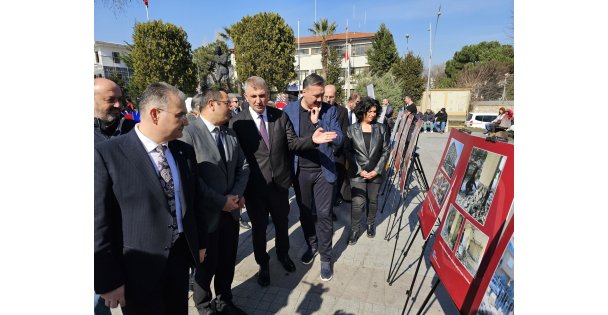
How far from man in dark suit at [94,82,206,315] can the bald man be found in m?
0.86

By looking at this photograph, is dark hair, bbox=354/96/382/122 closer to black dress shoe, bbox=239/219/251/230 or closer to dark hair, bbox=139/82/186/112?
black dress shoe, bbox=239/219/251/230

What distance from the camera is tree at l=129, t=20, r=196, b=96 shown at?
86.8 feet

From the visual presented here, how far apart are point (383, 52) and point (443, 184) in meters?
38.0

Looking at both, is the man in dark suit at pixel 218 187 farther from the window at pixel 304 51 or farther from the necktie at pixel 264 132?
the window at pixel 304 51

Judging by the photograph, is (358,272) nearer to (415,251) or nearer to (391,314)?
(391,314)

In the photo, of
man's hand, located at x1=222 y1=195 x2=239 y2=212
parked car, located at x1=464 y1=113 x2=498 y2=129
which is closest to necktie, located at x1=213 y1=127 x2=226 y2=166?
man's hand, located at x1=222 y1=195 x2=239 y2=212

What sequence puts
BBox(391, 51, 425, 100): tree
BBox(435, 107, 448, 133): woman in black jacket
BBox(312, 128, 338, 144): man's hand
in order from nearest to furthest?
1. BBox(312, 128, 338, 144): man's hand
2. BBox(435, 107, 448, 133): woman in black jacket
3. BBox(391, 51, 425, 100): tree

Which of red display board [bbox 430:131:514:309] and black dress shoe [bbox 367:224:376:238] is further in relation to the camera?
black dress shoe [bbox 367:224:376:238]

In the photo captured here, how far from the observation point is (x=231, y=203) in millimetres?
2311

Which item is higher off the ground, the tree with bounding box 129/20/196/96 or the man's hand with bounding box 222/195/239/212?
the tree with bounding box 129/20/196/96

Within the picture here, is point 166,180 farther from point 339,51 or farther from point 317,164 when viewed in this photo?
point 339,51

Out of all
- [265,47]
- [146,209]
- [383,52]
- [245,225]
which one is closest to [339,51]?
[383,52]

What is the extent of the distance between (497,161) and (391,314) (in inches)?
71.8

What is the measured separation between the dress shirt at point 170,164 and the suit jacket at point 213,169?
313 mm
